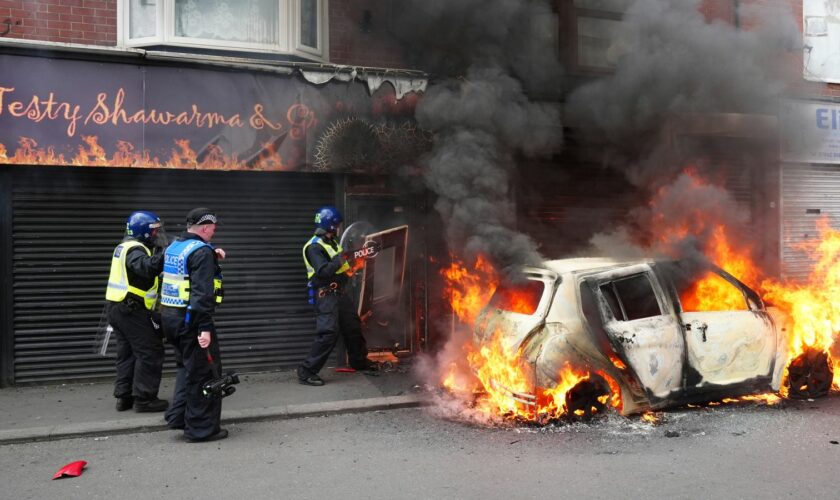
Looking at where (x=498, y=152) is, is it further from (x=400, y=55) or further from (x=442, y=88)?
(x=400, y=55)

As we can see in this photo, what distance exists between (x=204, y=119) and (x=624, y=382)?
17.8 ft

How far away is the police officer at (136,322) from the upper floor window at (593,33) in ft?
21.2

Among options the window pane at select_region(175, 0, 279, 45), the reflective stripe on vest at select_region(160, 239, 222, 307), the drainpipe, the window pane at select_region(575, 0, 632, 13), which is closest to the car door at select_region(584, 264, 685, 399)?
the reflective stripe on vest at select_region(160, 239, 222, 307)

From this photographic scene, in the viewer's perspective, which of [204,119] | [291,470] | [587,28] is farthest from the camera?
[587,28]

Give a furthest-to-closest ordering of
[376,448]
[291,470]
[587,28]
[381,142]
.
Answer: [587,28] < [381,142] < [376,448] < [291,470]

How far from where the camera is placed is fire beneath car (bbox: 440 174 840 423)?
17.4 feet

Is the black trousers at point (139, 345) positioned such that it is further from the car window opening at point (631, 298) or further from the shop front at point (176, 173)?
the car window opening at point (631, 298)

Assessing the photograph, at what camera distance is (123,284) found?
5926 millimetres

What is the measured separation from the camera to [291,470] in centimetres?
459

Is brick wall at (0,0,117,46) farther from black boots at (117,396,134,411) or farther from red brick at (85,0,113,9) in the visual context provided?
black boots at (117,396,134,411)

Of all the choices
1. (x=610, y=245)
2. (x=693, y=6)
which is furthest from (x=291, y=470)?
(x=693, y=6)

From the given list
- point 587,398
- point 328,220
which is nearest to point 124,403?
point 328,220

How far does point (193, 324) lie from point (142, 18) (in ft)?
14.6

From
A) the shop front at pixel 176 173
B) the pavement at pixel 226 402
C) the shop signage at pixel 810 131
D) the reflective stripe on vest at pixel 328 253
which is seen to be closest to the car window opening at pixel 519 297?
the pavement at pixel 226 402
